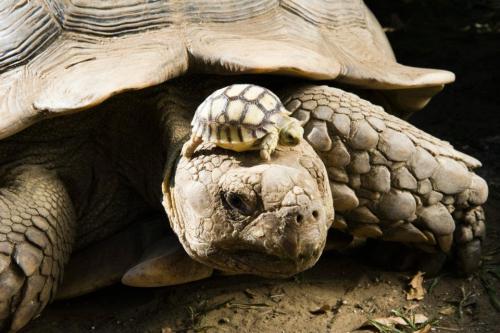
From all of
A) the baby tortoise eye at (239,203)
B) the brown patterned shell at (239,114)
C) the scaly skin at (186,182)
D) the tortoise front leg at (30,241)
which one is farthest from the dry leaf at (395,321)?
the tortoise front leg at (30,241)

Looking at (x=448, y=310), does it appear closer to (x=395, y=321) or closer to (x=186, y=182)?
(x=395, y=321)

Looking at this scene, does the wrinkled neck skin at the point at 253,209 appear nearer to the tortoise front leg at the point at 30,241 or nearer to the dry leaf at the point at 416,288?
the tortoise front leg at the point at 30,241

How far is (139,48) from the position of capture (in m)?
2.97

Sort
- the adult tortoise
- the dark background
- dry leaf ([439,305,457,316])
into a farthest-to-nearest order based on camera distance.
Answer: the dark background < dry leaf ([439,305,457,316]) < the adult tortoise

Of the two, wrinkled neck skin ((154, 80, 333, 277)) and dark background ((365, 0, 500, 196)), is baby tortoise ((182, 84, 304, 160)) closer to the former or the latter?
wrinkled neck skin ((154, 80, 333, 277))

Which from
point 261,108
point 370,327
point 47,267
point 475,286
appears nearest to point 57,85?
point 47,267

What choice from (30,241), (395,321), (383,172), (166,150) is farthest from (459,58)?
(30,241)

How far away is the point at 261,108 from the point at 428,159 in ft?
3.63

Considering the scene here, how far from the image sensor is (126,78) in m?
2.78

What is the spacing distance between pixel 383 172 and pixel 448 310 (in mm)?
674

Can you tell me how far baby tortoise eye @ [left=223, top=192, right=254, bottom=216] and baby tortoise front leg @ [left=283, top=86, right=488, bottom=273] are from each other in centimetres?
75

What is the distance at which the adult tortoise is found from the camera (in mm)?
2756

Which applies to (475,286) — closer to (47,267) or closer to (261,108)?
(261,108)

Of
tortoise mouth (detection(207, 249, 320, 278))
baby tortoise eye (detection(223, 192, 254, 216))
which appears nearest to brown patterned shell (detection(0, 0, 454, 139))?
baby tortoise eye (detection(223, 192, 254, 216))
